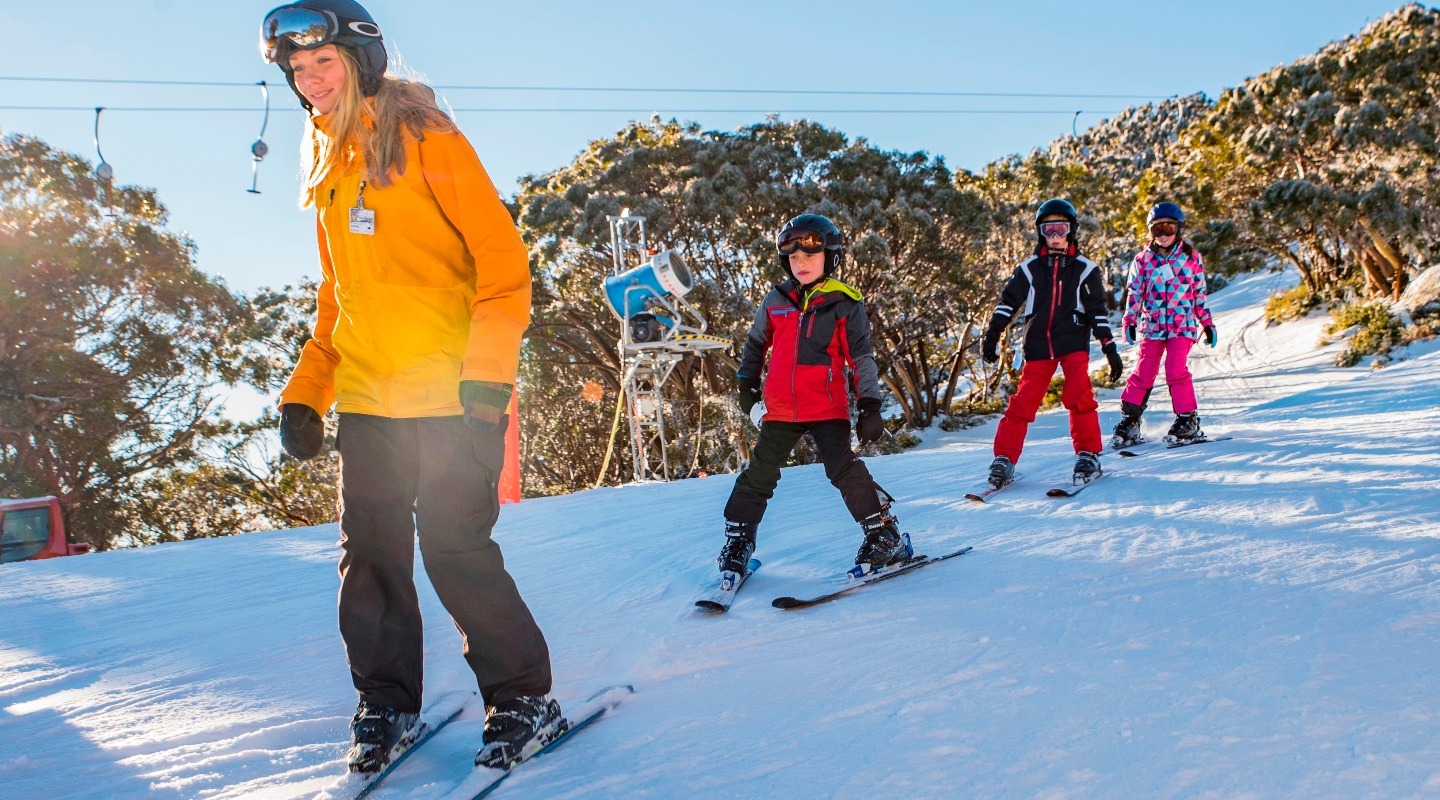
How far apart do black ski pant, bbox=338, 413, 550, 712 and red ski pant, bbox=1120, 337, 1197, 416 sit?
537 cm

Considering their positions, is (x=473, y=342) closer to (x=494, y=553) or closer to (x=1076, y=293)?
(x=494, y=553)

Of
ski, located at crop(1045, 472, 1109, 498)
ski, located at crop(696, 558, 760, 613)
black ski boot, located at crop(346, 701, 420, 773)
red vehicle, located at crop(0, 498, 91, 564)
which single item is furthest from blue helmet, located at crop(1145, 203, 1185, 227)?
red vehicle, located at crop(0, 498, 91, 564)

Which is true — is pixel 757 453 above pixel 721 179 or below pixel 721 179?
below

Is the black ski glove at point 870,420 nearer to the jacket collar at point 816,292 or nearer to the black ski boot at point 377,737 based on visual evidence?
the jacket collar at point 816,292

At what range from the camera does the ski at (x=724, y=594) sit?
3.21 metres

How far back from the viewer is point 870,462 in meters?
7.51

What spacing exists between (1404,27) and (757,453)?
20.1 metres

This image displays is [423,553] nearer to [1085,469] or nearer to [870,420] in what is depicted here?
[870,420]

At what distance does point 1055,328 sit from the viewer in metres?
5.32

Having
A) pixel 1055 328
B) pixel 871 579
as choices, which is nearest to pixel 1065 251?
pixel 1055 328

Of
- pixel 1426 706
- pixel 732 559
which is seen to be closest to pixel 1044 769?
pixel 1426 706

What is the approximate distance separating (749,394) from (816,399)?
0.27 meters

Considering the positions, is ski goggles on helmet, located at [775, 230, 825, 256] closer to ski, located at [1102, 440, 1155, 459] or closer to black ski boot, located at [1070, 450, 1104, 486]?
black ski boot, located at [1070, 450, 1104, 486]

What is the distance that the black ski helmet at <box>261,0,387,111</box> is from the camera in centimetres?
203
